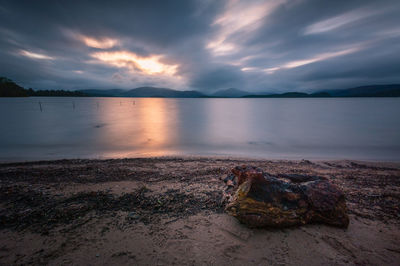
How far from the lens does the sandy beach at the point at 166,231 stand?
9.74 ft

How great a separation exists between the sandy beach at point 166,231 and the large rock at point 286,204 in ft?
0.65

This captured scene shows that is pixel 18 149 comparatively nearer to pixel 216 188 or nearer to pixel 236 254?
pixel 216 188

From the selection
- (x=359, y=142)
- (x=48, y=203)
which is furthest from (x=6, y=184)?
(x=359, y=142)

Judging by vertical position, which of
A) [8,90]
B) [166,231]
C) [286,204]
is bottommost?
[166,231]

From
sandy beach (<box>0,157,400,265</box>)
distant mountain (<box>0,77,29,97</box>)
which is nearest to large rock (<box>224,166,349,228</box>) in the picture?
sandy beach (<box>0,157,400,265</box>)

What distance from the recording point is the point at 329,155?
13.2 m

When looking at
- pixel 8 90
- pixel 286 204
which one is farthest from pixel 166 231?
pixel 8 90

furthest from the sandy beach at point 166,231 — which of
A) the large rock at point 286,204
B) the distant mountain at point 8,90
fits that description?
the distant mountain at point 8,90

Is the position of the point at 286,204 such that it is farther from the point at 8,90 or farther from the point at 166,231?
the point at 8,90

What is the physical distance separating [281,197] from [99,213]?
4295 mm

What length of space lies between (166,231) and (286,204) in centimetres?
264

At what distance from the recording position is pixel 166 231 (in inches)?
140

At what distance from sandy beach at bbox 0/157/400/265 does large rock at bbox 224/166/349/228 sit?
0.20 m

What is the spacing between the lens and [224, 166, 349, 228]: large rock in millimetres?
3502
